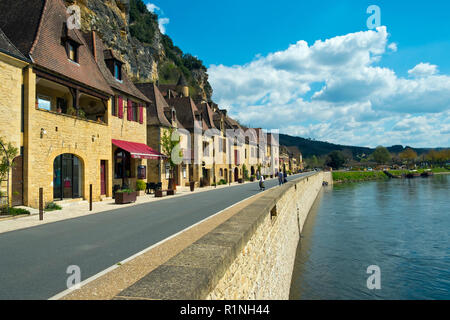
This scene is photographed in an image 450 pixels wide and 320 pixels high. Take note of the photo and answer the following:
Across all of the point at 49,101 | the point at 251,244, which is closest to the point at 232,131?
the point at 49,101

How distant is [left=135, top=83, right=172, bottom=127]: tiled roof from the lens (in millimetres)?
27761

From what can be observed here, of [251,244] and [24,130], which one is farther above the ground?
[24,130]

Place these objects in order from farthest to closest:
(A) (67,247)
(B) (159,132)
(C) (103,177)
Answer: (B) (159,132) < (C) (103,177) < (A) (67,247)

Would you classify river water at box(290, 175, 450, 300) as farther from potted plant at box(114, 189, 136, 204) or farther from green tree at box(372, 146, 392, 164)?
green tree at box(372, 146, 392, 164)

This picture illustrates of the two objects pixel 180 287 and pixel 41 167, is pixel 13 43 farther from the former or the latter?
pixel 180 287

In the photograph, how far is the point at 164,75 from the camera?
Result: 250 ft

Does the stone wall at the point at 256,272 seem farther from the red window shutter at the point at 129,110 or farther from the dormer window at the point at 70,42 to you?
the red window shutter at the point at 129,110

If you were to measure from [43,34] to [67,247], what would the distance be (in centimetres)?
1351

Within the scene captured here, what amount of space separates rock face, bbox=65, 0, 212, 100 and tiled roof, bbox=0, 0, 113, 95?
20.5 meters

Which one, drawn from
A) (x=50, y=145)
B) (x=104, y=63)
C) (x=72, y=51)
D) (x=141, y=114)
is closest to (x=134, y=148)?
(x=141, y=114)

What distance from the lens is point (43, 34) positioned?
50.2ft

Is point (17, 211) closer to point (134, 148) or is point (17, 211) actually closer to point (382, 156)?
point (134, 148)

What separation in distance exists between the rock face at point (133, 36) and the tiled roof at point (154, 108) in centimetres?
1261

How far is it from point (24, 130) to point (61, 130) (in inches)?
76.3
